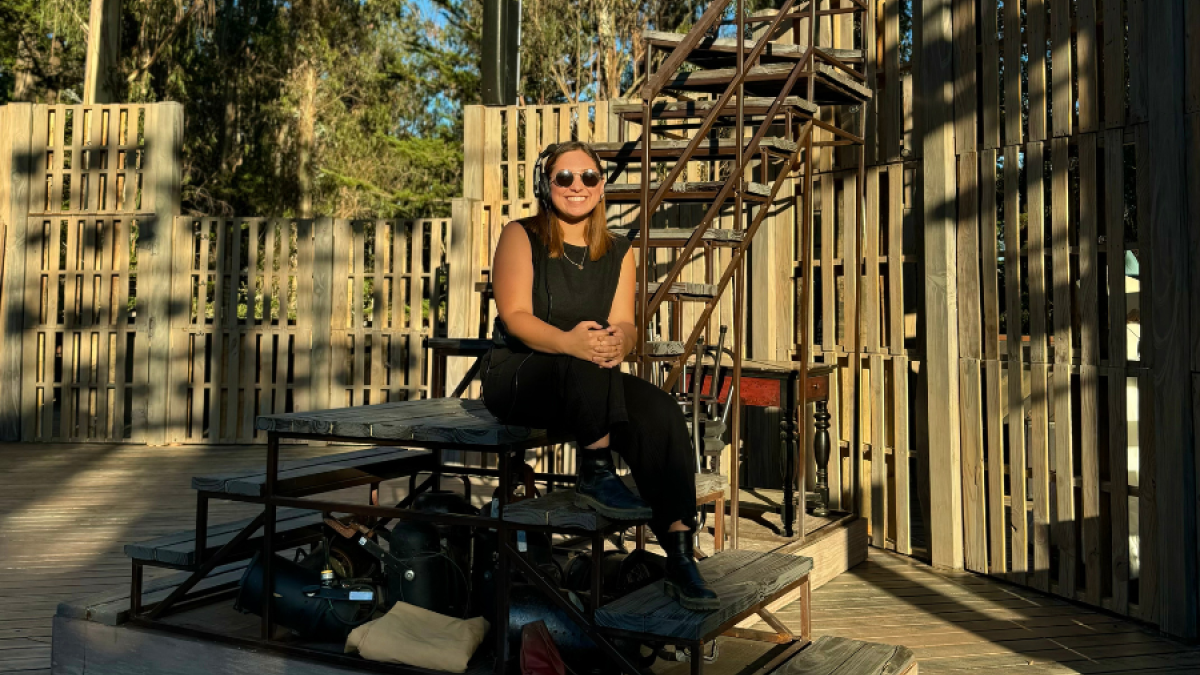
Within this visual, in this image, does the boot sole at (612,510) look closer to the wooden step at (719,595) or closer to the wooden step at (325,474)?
the wooden step at (719,595)

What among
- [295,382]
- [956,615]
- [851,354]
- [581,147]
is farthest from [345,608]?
[295,382]

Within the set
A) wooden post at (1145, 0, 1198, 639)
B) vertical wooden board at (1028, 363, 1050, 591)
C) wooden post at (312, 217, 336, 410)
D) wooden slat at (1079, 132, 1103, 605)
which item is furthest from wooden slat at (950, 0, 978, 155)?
wooden post at (312, 217, 336, 410)

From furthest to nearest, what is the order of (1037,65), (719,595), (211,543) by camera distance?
1. (1037,65)
2. (211,543)
3. (719,595)

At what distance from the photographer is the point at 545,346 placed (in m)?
3.25

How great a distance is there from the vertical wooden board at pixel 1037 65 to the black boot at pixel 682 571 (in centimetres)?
325

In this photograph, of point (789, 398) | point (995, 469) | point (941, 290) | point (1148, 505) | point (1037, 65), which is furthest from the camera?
point (789, 398)

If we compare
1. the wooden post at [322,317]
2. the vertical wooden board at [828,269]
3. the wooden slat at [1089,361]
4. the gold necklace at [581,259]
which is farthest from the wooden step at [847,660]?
the wooden post at [322,317]

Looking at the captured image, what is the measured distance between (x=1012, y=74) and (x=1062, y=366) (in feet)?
4.78

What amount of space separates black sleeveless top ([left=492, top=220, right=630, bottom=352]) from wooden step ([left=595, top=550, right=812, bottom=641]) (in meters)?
0.81

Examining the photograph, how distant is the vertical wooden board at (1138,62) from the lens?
479 cm

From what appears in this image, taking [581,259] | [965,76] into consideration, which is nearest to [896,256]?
[965,76]

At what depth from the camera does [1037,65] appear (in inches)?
211

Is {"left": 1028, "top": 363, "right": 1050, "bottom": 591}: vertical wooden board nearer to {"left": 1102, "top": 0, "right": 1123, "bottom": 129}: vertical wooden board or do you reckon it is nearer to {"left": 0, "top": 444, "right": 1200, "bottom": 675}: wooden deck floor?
{"left": 0, "top": 444, "right": 1200, "bottom": 675}: wooden deck floor

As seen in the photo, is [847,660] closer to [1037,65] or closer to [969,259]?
[969,259]
